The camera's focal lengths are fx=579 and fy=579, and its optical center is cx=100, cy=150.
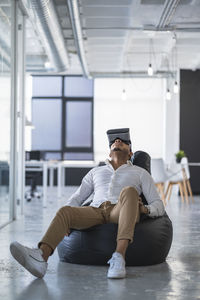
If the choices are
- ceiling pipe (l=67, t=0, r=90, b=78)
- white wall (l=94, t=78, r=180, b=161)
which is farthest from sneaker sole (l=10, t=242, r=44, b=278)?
white wall (l=94, t=78, r=180, b=161)

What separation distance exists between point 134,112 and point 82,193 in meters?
12.0

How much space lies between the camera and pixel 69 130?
16750 millimetres

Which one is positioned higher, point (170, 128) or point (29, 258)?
point (170, 128)

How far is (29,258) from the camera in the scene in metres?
3.72

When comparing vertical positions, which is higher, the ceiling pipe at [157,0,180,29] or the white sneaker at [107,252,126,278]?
the ceiling pipe at [157,0,180,29]

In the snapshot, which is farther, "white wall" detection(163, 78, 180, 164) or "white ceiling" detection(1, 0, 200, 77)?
"white wall" detection(163, 78, 180, 164)

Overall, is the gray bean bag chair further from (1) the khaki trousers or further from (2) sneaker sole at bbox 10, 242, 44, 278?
(2) sneaker sole at bbox 10, 242, 44, 278

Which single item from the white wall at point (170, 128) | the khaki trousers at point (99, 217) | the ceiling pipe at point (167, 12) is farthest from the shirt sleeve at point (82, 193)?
the white wall at point (170, 128)

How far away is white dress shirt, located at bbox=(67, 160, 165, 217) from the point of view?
14.9 ft

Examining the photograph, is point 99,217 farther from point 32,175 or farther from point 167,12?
point 32,175

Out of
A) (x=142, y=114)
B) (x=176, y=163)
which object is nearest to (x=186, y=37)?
(x=176, y=163)

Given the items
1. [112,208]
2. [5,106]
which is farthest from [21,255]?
[5,106]

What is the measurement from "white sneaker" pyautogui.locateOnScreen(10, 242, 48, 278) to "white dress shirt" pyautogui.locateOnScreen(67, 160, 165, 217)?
0.86 metres

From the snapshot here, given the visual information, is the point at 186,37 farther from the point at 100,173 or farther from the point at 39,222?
the point at 100,173
